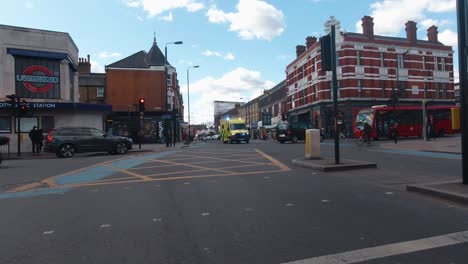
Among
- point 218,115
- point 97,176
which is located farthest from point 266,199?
point 218,115

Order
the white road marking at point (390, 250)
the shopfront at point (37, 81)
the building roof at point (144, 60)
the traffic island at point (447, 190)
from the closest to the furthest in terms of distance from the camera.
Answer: the white road marking at point (390, 250)
the traffic island at point (447, 190)
the shopfront at point (37, 81)
the building roof at point (144, 60)

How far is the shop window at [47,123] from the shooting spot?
1045 inches

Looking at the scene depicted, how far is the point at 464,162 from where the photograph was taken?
7629 mm

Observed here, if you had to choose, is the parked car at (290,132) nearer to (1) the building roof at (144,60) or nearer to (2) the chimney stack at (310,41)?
(2) the chimney stack at (310,41)

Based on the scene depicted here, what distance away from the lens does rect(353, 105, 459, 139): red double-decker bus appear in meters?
33.8

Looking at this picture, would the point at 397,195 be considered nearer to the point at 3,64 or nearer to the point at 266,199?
the point at 266,199

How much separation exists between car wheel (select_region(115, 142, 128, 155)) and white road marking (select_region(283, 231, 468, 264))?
20293mm

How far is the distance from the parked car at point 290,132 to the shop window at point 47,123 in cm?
1926

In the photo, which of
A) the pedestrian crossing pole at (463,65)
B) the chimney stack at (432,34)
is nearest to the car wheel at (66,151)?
the pedestrian crossing pole at (463,65)

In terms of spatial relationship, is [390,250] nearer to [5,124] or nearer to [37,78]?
[5,124]

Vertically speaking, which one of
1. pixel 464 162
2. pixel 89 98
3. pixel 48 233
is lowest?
pixel 48 233

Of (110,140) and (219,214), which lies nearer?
(219,214)

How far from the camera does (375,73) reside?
48719mm

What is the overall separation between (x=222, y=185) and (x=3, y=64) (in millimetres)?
22186
